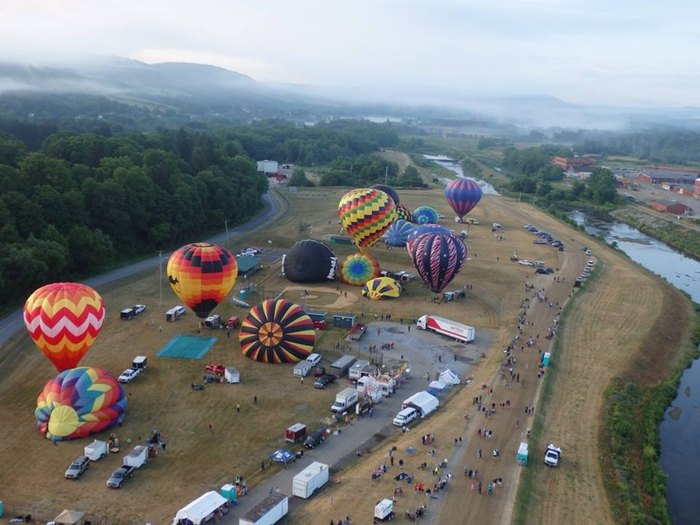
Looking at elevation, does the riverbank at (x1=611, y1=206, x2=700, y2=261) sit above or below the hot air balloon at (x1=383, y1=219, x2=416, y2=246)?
below

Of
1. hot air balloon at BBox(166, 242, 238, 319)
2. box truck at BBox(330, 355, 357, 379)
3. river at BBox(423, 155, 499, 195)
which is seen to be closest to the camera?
box truck at BBox(330, 355, 357, 379)

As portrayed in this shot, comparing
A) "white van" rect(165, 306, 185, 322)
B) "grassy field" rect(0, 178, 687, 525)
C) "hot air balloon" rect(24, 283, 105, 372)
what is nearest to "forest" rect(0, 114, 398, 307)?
"grassy field" rect(0, 178, 687, 525)

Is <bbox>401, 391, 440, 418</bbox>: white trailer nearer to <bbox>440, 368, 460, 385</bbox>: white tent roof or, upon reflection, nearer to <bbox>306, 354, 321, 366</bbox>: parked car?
<bbox>440, 368, 460, 385</bbox>: white tent roof

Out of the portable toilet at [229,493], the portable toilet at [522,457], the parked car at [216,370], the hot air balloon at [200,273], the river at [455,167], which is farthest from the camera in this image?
the river at [455,167]

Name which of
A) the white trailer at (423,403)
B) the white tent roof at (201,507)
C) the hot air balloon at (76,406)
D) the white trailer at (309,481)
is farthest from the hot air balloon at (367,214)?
the white tent roof at (201,507)

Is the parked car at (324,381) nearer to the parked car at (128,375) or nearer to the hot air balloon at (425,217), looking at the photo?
the parked car at (128,375)

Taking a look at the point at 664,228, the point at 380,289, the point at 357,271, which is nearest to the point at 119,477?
the point at 380,289

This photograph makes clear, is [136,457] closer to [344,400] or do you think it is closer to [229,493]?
[229,493]

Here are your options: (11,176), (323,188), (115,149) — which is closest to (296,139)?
(323,188)
